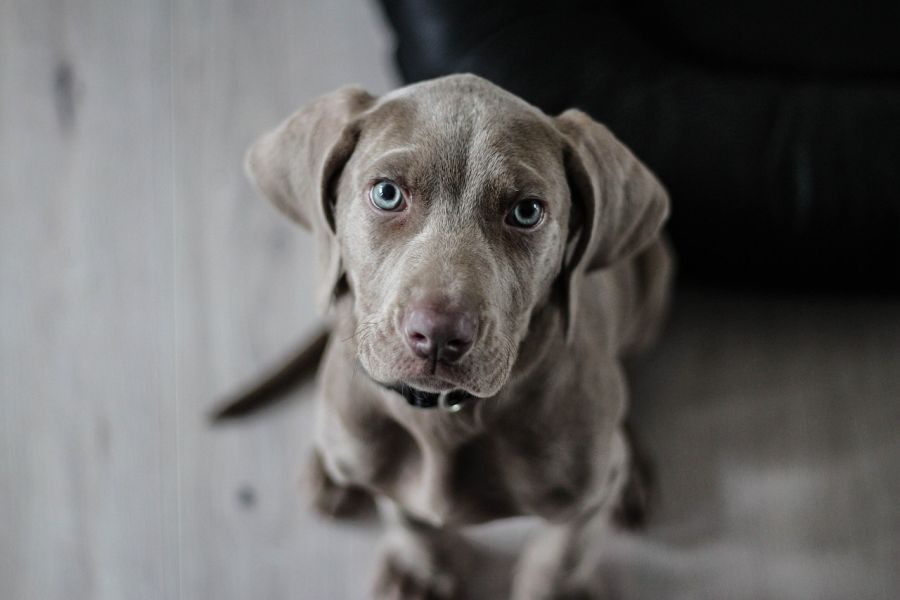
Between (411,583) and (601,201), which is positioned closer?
(601,201)

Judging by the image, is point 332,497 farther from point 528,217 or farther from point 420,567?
point 528,217

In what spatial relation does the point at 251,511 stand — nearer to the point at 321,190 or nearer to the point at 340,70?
the point at 321,190

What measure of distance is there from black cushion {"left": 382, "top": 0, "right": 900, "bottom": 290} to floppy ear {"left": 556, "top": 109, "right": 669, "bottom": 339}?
0.57m

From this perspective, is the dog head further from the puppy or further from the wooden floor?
the wooden floor

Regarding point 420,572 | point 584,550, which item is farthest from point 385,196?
point 420,572

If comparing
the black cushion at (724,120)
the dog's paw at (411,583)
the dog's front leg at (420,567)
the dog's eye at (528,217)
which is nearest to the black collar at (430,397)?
the dog's eye at (528,217)

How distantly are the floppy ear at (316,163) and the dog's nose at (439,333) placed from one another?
26 centimetres

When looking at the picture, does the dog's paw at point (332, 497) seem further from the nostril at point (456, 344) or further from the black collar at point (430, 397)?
the nostril at point (456, 344)

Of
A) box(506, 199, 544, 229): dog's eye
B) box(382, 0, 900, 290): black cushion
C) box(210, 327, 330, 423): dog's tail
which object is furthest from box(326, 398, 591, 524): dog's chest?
box(382, 0, 900, 290): black cushion

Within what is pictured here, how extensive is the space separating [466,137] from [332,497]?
1.11 metres

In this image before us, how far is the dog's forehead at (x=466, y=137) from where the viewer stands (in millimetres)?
1234

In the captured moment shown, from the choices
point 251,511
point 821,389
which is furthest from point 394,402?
point 821,389

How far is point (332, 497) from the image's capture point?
81.3 inches

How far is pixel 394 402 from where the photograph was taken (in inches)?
56.5
